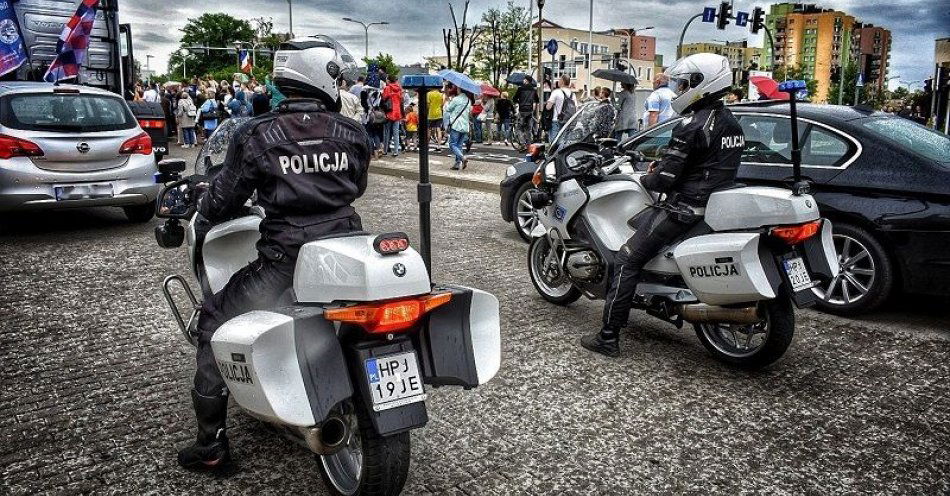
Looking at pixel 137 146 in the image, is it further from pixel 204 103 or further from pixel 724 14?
pixel 724 14

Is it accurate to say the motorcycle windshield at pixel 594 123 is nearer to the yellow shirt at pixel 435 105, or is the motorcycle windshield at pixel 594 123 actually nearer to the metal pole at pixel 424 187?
the metal pole at pixel 424 187

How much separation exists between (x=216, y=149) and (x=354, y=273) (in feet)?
6.05

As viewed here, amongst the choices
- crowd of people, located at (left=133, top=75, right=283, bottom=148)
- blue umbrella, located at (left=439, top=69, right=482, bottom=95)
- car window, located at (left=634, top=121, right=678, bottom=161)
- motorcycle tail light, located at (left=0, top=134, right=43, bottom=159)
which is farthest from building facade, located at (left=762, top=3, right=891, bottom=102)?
blue umbrella, located at (left=439, top=69, right=482, bottom=95)

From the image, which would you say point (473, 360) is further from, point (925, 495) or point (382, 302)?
point (925, 495)

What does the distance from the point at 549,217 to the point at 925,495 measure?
10.4 ft

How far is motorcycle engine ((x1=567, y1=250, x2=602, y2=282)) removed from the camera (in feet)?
17.7

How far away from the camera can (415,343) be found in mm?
2920

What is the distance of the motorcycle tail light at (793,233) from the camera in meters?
4.36

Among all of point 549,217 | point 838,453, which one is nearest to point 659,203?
point 549,217

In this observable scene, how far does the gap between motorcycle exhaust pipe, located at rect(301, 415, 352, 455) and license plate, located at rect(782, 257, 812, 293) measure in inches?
110

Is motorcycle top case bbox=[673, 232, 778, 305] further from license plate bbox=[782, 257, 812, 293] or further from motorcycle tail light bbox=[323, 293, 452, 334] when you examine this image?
motorcycle tail light bbox=[323, 293, 452, 334]

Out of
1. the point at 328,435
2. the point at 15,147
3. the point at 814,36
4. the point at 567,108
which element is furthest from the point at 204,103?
the point at 814,36

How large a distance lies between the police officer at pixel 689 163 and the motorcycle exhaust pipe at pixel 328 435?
2550mm

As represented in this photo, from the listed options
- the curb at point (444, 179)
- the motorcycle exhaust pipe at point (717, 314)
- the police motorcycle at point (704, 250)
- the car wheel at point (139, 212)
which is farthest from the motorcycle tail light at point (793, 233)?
the curb at point (444, 179)
